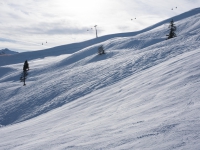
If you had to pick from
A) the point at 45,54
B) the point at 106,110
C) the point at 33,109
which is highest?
the point at 45,54

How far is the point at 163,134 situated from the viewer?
8.52 metres

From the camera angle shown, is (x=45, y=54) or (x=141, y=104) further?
(x=45, y=54)

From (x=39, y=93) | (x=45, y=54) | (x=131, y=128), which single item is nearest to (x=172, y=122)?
(x=131, y=128)

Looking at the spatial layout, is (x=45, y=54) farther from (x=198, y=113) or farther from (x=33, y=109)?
(x=198, y=113)

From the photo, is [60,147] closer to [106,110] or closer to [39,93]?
[106,110]

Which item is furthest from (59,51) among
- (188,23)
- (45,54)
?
(188,23)

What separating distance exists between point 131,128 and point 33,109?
23484 millimetres

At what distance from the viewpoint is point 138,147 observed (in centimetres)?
805

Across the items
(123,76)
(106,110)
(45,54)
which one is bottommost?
(106,110)

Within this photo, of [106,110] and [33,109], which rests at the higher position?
[106,110]

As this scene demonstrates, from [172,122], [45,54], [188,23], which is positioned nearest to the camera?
[172,122]

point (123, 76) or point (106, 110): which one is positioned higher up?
point (123, 76)

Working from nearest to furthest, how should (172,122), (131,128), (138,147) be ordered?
(138,147) → (172,122) → (131,128)

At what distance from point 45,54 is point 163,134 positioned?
126 meters
